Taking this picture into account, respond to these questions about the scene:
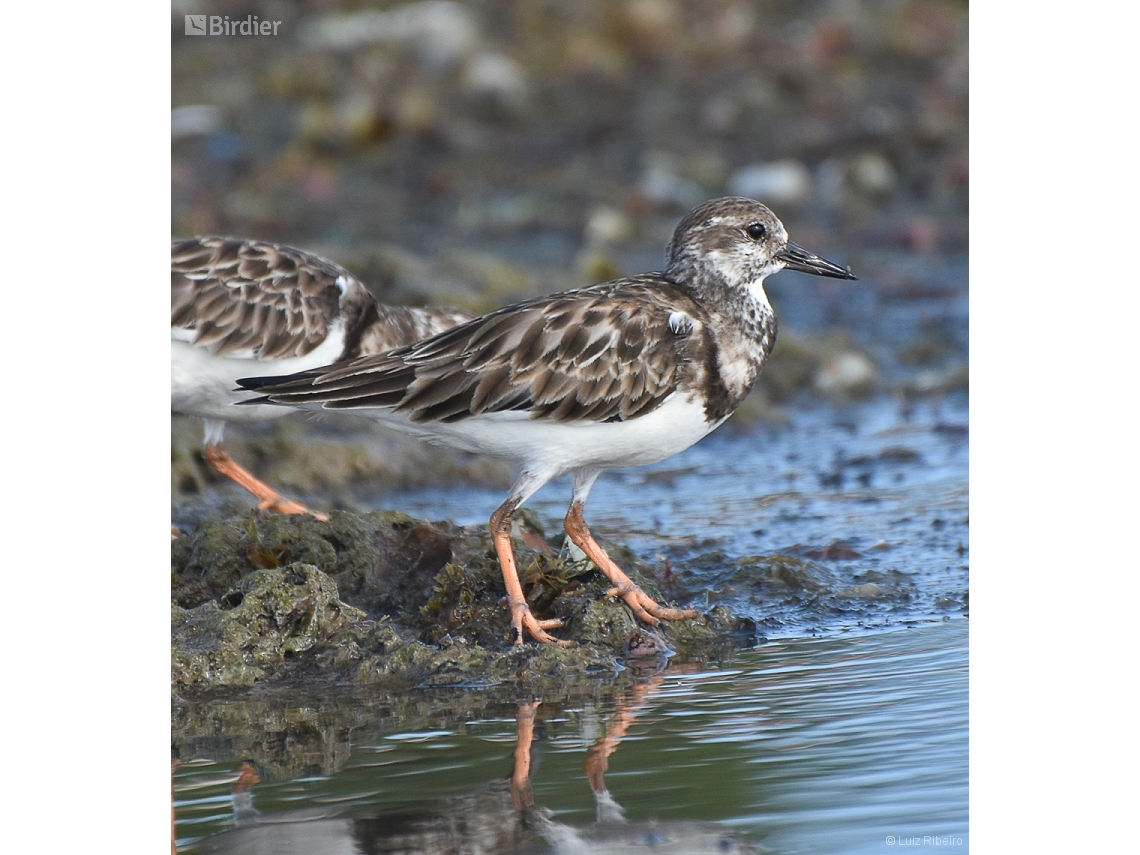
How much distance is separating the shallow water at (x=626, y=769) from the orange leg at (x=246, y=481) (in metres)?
2.40

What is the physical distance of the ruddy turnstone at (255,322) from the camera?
23.6 feet

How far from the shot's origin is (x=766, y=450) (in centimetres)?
908

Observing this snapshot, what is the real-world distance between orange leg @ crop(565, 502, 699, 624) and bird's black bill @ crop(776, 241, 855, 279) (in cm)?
136

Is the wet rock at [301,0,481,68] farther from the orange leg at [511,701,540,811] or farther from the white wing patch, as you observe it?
the orange leg at [511,701,540,811]

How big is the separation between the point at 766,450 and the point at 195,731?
4.97 metres

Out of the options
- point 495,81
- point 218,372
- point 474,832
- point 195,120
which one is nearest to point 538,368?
point 474,832

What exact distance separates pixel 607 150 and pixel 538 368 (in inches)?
319

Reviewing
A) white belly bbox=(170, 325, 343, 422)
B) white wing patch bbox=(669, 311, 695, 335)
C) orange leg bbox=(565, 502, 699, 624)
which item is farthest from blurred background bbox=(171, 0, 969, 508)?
white wing patch bbox=(669, 311, 695, 335)

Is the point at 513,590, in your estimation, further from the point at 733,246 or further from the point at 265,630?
the point at 733,246

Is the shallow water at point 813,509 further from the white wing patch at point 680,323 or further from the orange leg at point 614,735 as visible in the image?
the white wing patch at point 680,323

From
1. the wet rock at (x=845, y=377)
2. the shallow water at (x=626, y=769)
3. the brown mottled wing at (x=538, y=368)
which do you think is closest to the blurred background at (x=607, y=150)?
the wet rock at (x=845, y=377)
